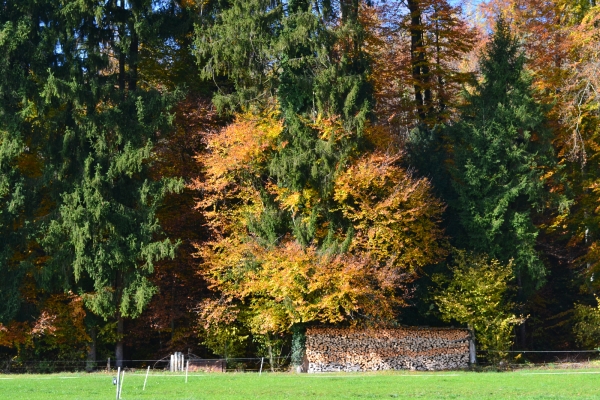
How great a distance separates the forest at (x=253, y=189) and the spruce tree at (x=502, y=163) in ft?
0.28

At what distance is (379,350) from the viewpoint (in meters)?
30.0

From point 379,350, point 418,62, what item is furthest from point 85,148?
point 418,62

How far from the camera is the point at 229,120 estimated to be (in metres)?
33.7

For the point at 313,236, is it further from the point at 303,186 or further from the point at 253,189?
the point at 253,189

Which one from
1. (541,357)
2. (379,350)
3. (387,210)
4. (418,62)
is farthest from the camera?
(418,62)

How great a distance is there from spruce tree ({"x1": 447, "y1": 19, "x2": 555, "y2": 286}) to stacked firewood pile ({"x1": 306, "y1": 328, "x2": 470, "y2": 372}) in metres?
3.97

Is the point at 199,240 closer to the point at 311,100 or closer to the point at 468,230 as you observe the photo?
the point at 311,100

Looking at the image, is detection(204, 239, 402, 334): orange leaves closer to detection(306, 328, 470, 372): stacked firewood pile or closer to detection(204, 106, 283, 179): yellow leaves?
detection(306, 328, 470, 372): stacked firewood pile

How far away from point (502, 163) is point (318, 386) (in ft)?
44.5

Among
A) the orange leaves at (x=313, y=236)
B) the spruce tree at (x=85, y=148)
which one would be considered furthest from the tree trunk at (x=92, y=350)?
the orange leaves at (x=313, y=236)

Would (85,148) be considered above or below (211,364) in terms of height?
above

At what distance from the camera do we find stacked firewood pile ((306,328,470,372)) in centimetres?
2977

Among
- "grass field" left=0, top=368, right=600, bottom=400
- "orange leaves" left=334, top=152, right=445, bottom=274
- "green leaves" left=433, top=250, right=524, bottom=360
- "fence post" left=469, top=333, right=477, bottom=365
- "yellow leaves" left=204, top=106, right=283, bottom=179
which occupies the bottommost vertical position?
"grass field" left=0, top=368, right=600, bottom=400

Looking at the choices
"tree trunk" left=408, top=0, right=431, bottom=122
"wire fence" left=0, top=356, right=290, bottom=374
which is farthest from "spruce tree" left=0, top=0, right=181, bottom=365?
"tree trunk" left=408, top=0, right=431, bottom=122
